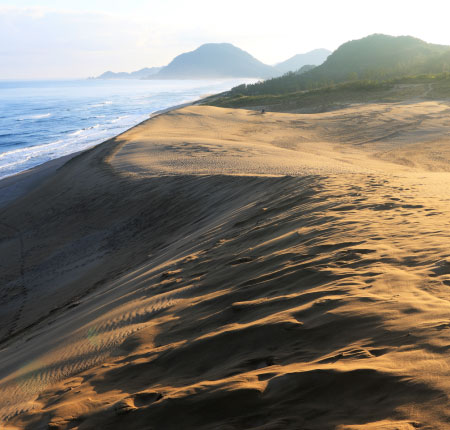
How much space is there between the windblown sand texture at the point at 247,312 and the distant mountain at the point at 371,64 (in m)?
35.4

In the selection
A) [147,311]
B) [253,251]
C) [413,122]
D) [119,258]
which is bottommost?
[119,258]

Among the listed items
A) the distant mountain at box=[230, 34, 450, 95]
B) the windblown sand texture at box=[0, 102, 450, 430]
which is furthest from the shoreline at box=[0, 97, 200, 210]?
the distant mountain at box=[230, 34, 450, 95]

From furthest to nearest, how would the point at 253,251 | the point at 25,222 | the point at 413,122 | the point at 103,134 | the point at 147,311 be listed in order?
1. the point at 103,134
2. the point at 413,122
3. the point at 25,222
4. the point at 253,251
5. the point at 147,311

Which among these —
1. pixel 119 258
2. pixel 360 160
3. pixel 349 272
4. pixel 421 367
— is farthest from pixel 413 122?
pixel 421 367

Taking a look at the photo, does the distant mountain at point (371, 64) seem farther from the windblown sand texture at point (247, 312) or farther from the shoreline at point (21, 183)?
the windblown sand texture at point (247, 312)

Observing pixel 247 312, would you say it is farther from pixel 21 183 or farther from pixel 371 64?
pixel 371 64

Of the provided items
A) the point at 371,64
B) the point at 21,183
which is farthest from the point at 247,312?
the point at 371,64

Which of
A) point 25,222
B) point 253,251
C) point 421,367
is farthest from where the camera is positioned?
point 25,222

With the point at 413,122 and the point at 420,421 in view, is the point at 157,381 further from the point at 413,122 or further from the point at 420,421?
the point at 413,122

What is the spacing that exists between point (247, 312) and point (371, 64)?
62.6 m

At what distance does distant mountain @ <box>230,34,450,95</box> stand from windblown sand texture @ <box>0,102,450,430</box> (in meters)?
35.4

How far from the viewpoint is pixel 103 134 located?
31.6m

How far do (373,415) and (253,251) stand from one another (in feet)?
9.20

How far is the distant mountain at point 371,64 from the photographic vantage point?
40688mm
